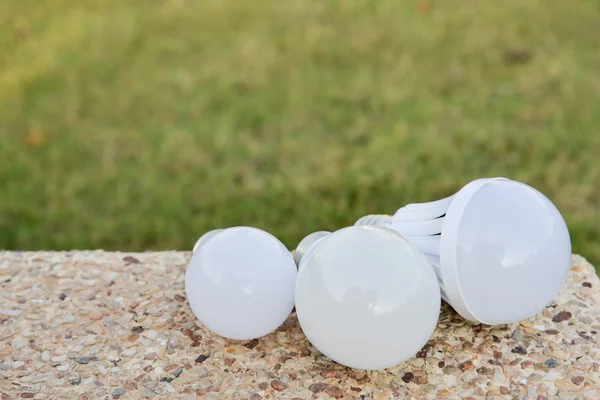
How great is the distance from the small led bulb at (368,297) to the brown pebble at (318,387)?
0.12 meters

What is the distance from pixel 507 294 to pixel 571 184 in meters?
1.85

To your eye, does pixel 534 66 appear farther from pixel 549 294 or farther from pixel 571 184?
pixel 549 294

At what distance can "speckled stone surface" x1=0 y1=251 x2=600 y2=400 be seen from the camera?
1.73m

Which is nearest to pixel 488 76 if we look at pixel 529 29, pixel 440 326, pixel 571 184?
pixel 529 29

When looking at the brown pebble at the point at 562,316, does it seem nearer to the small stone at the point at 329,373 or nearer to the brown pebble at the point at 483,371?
the brown pebble at the point at 483,371

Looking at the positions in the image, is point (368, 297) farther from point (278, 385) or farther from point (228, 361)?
point (228, 361)

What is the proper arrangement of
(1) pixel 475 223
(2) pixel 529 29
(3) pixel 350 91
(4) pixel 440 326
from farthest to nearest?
(2) pixel 529 29
(3) pixel 350 91
(4) pixel 440 326
(1) pixel 475 223

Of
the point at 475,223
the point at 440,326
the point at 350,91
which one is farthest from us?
the point at 350,91

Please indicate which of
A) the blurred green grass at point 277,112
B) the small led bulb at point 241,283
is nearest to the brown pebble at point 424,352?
the small led bulb at point 241,283

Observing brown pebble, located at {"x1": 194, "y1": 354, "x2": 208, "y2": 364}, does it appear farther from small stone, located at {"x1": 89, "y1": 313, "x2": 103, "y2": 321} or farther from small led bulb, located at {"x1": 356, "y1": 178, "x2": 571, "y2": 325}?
small led bulb, located at {"x1": 356, "y1": 178, "x2": 571, "y2": 325}

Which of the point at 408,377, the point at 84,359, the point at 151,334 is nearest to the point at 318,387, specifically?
the point at 408,377

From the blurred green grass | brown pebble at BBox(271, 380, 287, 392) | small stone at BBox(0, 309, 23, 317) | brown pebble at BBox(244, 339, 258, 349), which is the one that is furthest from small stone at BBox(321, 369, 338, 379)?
the blurred green grass

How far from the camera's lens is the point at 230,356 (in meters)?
1.86

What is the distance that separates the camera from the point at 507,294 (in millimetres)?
1691
